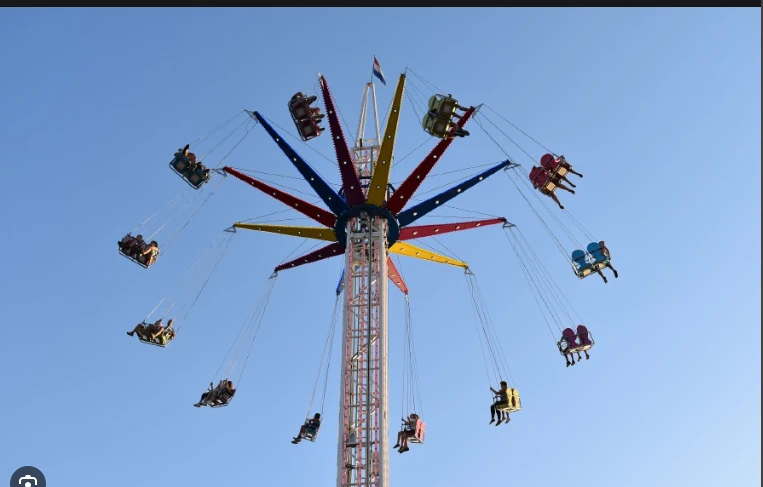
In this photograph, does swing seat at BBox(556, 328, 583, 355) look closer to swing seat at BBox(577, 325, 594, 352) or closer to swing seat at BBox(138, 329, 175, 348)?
swing seat at BBox(577, 325, 594, 352)

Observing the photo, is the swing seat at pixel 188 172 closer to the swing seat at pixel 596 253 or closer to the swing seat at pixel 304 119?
the swing seat at pixel 304 119

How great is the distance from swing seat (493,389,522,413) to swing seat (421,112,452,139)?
1000 centimetres

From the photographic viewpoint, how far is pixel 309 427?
37500mm

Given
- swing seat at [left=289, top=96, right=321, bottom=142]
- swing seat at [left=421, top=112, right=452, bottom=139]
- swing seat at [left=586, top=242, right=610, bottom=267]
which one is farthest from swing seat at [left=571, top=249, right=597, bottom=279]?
swing seat at [left=289, top=96, right=321, bottom=142]

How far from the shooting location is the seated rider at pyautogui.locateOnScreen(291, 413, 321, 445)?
123 ft

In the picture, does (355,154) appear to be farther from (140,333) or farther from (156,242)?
(140,333)

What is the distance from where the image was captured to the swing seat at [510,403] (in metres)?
33.6

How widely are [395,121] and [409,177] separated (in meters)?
2.23

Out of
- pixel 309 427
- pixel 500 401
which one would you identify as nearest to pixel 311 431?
pixel 309 427

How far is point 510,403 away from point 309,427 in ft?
29.4

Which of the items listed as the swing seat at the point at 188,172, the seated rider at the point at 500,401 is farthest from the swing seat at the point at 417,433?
the swing seat at the point at 188,172

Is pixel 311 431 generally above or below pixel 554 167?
below

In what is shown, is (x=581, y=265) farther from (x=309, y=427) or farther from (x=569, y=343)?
(x=309, y=427)

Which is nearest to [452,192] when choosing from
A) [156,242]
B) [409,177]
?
[409,177]
